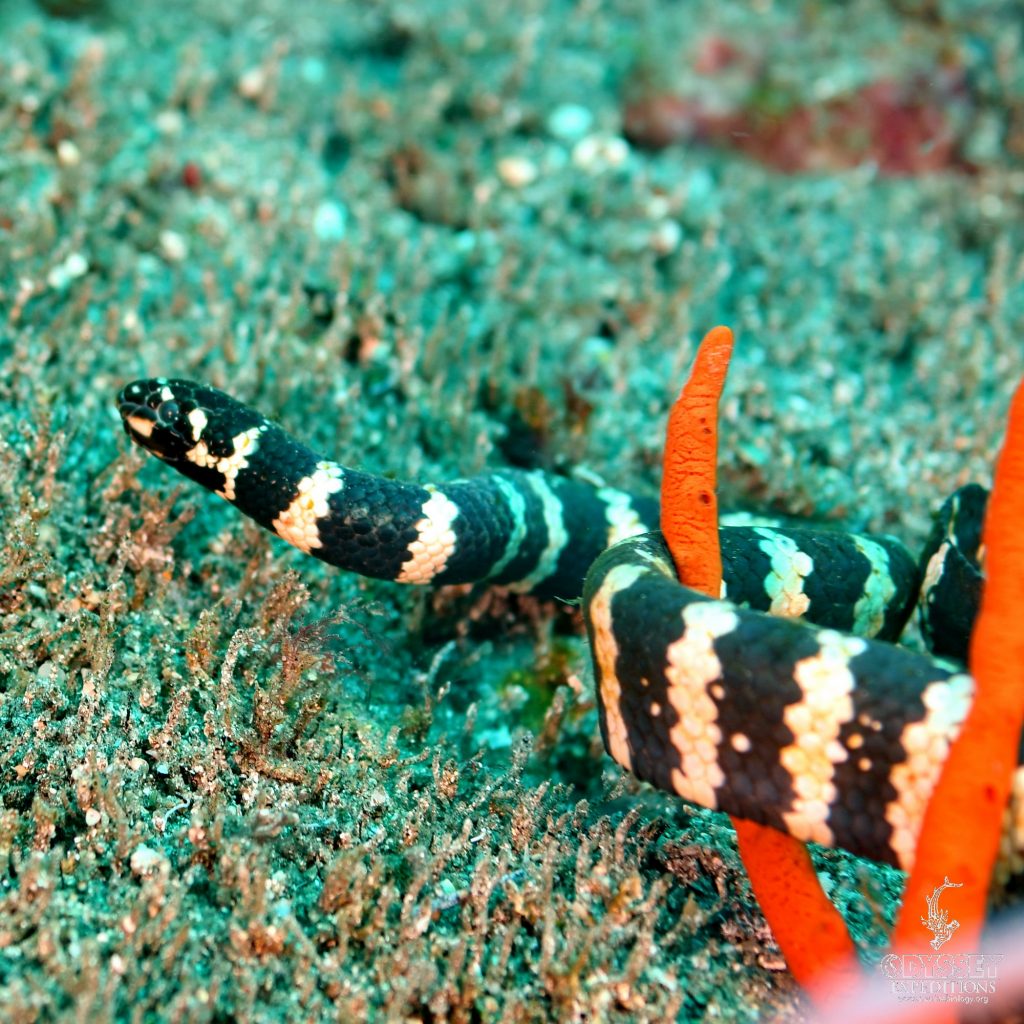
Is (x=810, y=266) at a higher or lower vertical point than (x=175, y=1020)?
higher

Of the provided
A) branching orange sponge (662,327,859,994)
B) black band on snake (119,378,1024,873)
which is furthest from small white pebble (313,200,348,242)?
branching orange sponge (662,327,859,994)

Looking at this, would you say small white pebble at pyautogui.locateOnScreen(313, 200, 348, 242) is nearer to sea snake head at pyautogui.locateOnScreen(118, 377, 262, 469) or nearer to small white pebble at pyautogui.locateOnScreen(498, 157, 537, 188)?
small white pebble at pyautogui.locateOnScreen(498, 157, 537, 188)

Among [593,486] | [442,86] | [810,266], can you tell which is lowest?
[593,486]

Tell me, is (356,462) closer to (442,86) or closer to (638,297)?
(638,297)

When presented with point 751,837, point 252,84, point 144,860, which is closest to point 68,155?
point 252,84

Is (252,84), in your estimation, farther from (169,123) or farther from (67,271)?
(67,271)

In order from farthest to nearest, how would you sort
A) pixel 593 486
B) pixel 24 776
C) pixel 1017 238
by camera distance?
pixel 1017 238
pixel 593 486
pixel 24 776

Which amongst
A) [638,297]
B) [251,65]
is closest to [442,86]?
[251,65]
